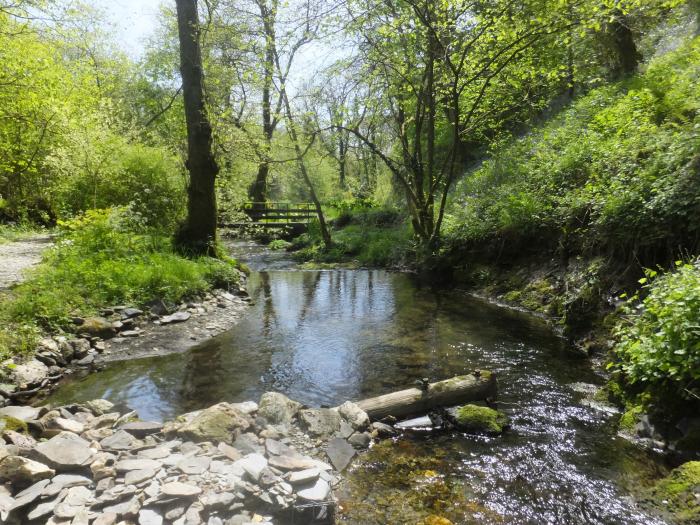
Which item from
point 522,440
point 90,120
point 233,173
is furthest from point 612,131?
point 90,120

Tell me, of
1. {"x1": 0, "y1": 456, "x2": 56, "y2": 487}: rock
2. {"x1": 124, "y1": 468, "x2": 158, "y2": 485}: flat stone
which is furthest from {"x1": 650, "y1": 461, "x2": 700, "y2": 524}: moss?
{"x1": 0, "y1": 456, "x2": 56, "y2": 487}: rock

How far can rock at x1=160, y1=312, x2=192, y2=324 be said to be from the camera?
8344 mm

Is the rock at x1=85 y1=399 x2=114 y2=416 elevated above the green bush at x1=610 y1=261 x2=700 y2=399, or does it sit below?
below

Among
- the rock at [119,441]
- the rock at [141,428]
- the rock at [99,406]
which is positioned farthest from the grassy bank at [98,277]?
the rock at [119,441]

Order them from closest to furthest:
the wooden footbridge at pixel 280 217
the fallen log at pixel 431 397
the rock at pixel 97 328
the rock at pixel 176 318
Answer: the fallen log at pixel 431 397 < the rock at pixel 97 328 < the rock at pixel 176 318 < the wooden footbridge at pixel 280 217

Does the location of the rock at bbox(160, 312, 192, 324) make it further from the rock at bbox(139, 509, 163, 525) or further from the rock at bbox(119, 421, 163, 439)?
the rock at bbox(139, 509, 163, 525)

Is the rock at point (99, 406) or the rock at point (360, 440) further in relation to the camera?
the rock at point (99, 406)

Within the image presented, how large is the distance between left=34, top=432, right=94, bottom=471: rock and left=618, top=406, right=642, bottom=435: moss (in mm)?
5129

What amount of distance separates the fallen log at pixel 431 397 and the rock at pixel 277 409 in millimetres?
774

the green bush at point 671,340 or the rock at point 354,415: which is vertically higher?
the green bush at point 671,340

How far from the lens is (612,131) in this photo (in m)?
10.2

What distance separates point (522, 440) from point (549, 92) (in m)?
15.7

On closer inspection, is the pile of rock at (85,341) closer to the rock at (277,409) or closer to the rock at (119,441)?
the rock at (119,441)

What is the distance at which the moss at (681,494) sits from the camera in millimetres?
3332
